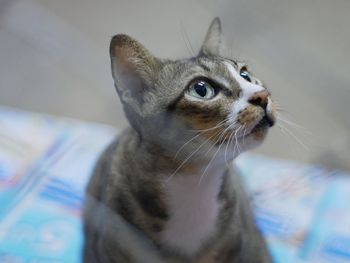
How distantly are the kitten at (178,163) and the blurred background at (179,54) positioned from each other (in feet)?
0.51

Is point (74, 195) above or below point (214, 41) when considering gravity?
below

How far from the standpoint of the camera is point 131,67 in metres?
0.90

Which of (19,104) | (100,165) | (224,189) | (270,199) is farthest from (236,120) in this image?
(19,104)

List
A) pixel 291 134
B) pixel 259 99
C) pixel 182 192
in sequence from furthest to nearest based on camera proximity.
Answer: pixel 291 134
pixel 182 192
pixel 259 99

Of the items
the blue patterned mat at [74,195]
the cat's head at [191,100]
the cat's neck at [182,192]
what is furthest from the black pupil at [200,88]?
the blue patterned mat at [74,195]

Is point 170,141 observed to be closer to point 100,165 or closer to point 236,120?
point 236,120

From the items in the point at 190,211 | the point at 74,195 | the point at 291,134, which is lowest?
the point at 74,195

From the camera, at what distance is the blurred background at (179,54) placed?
3.71 ft

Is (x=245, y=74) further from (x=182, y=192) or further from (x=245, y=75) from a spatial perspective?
(x=182, y=192)

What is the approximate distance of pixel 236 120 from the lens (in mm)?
870

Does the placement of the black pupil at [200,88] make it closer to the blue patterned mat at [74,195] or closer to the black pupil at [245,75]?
the black pupil at [245,75]

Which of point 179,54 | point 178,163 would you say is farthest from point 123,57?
point 179,54

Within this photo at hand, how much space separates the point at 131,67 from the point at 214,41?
192mm

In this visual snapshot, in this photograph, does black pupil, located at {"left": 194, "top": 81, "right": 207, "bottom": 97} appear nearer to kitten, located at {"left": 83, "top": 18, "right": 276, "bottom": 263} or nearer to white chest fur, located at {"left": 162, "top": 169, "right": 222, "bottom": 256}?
kitten, located at {"left": 83, "top": 18, "right": 276, "bottom": 263}
